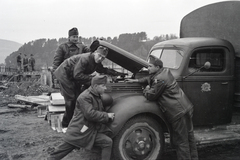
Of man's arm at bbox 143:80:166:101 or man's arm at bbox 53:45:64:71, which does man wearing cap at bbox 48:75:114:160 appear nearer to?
man's arm at bbox 143:80:166:101

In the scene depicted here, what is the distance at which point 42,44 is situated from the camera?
6081cm

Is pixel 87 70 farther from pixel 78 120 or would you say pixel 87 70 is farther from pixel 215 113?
pixel 215 113

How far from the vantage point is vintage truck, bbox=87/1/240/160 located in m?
3.71

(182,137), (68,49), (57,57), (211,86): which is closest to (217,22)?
(211,86)

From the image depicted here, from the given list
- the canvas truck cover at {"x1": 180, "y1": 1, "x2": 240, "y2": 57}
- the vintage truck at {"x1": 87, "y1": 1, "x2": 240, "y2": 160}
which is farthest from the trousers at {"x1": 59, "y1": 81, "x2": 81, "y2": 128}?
the canvas truck cover at {"x1": 180, "y1": 1, "x2": 240, "y2": 57}

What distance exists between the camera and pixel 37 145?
17.0 ft

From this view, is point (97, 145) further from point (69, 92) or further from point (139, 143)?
point (69, 92)

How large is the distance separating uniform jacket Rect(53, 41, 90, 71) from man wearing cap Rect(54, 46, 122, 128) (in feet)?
2.38

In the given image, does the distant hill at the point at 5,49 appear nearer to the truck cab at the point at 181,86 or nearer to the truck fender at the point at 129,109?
the truck cab at the point at 181,86

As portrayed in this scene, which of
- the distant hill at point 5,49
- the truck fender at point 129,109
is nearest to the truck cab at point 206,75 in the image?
the truck fender at point 129,109

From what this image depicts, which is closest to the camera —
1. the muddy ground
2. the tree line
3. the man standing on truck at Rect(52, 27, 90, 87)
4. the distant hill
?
the muddy ground

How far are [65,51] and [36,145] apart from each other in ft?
6.67

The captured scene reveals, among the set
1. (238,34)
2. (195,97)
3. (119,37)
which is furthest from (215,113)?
(119,37)

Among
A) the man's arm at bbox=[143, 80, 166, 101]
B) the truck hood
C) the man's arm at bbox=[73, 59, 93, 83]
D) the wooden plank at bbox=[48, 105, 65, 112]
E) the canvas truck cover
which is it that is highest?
the canvas truck cover
